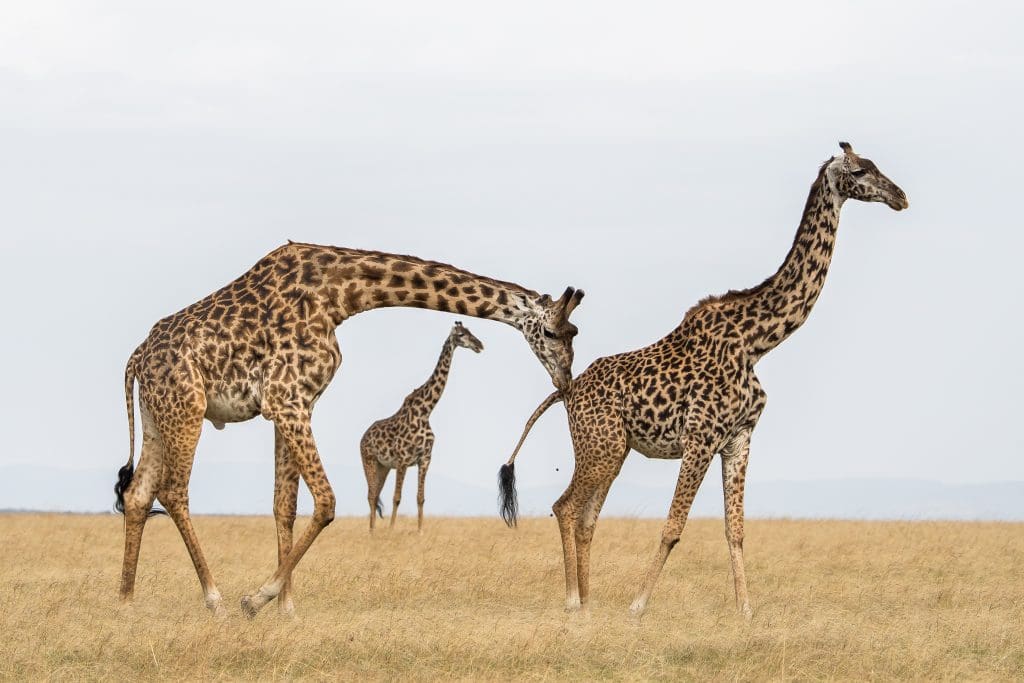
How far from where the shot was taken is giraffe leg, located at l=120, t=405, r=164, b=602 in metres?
12.6

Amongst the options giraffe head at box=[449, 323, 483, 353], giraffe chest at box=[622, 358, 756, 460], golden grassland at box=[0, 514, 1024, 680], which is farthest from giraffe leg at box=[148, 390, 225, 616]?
giraffe head at box=[449, 323, 483, 353]

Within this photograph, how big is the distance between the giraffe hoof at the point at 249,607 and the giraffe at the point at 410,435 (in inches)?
414

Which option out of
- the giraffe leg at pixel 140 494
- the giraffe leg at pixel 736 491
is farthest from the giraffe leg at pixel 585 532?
the giraffe leg at pixel 140 494

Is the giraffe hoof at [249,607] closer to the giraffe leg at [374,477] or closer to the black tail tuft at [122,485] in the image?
the black tail tuft at [122,485]

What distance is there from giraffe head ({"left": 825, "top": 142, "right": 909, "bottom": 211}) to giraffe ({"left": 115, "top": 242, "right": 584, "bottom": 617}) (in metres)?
3.10

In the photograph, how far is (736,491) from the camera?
12.9 meters

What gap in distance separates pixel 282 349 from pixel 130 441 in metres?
2.22

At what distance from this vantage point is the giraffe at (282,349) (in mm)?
11695

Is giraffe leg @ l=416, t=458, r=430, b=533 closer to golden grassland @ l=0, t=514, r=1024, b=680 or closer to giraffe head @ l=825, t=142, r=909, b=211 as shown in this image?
golden grassland @ l=0, t=514, r=1024, b=680

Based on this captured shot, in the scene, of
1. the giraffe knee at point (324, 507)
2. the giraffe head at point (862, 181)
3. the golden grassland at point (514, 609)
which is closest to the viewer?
the golden grassland at point (514, 609)

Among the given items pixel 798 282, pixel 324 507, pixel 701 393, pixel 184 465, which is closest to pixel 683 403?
pixel 701 393

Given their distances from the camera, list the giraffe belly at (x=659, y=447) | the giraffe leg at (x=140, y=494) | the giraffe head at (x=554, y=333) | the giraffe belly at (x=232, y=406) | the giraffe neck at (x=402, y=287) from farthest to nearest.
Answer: the giraffe belly at (x=659, y=447), the giraffe leg at (x=140, y=494), the giraffe neck at (x=402, y=287), the giraffe belly at (x=232, y=406), the giraffe head at (x=554, y=333)

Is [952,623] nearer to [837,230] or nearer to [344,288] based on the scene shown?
[837,230]

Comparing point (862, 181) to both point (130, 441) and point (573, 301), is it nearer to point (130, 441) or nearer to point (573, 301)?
point (573, 301)
